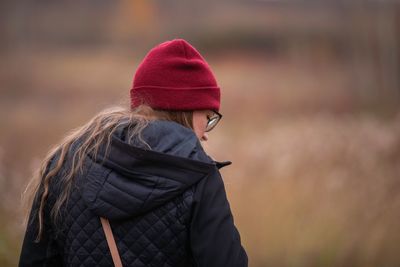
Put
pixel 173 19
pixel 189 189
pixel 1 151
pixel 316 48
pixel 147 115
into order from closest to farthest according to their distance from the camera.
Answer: pixel 189 189 → pixel 147 115 → pixel 1 151 → pixel 173 19 → pixel 316 48

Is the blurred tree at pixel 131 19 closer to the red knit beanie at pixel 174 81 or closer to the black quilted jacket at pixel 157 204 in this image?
the red knit beanie at pixel 174 81

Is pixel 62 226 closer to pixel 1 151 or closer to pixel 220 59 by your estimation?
pixel 1 151

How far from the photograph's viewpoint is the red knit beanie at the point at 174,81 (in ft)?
5.02

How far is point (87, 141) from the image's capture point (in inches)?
58.1

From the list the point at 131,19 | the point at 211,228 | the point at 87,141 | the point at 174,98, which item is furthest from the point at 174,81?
the point at 131,19

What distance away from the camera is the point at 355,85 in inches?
148

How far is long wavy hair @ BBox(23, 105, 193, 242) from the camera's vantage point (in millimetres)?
1463

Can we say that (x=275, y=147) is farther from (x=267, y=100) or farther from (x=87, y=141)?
(x=87, y=141)

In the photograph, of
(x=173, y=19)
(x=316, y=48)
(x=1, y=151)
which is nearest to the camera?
(x=1, y=151)

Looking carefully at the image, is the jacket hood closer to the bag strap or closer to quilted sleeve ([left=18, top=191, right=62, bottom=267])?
the bag strap

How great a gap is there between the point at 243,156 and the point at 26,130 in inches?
52.0

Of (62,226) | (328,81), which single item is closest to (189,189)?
(62,226)

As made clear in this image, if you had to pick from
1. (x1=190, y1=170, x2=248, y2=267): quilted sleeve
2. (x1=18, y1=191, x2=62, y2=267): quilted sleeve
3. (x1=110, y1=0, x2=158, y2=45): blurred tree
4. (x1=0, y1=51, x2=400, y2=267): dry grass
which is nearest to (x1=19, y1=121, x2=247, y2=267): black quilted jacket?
(x1=190, y1=170, x2=248, y2=267): quilted sleeve

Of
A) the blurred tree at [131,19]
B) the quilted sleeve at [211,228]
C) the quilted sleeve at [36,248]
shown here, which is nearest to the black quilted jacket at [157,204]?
the quilted sleeve at [211,228]
